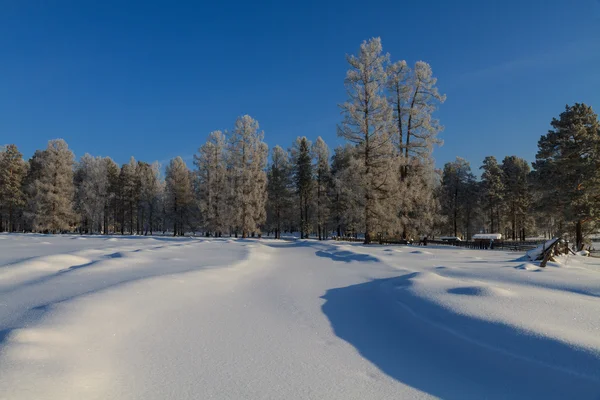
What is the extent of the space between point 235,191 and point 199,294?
2690cm

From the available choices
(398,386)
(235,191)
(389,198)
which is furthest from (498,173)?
(398,386)

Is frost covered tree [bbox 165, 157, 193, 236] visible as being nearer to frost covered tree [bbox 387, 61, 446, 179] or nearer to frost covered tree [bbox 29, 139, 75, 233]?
frost covered tree [bbox 29, 139, 75, 233]

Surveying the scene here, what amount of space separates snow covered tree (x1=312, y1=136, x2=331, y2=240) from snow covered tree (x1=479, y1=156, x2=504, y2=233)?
2231 centimetres

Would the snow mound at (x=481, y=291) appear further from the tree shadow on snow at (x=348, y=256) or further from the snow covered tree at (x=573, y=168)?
the snow covered tree at (x=573, y=168)

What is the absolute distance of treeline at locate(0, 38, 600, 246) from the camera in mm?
21594

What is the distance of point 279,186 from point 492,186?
28950 millimetres

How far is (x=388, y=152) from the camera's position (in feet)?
70.5

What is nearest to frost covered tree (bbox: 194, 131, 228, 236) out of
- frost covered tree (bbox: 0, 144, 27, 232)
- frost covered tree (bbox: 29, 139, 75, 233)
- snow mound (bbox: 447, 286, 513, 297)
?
frost covered tree (bbox: 29, 139, 75, 233)

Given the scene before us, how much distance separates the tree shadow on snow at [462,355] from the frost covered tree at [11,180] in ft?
171

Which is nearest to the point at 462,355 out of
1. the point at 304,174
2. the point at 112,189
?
the point at 304,174

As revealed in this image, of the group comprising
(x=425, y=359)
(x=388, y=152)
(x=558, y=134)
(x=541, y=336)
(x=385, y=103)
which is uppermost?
(x=385, y=103)

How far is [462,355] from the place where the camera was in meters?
3.73

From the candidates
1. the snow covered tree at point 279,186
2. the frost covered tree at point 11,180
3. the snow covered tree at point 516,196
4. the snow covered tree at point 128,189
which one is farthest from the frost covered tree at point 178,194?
the snow covered tree at point 516,196

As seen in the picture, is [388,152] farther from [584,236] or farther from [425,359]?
[425,359]
